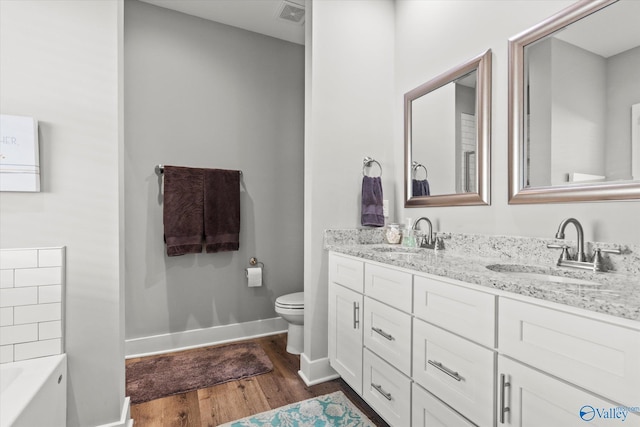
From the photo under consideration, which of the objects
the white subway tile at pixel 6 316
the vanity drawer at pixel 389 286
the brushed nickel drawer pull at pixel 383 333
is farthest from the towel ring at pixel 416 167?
the white subway tile at pixel 6 316

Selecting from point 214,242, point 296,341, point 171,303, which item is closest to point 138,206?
point 214,242

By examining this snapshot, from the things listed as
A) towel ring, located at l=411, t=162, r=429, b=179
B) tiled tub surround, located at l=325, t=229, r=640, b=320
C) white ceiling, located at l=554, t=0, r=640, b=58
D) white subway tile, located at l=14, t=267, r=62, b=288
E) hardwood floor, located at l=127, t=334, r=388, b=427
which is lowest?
hardwood floor, located at l=127, t=334, r=388, b=427

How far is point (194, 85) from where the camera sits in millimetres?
2535

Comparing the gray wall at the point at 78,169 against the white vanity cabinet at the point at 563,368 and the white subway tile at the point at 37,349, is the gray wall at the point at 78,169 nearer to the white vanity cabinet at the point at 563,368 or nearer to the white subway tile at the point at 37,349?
the white subway tile at the point at 37,349

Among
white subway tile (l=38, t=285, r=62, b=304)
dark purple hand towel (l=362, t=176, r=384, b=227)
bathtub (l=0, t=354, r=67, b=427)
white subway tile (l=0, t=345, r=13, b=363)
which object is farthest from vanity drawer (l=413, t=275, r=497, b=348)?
white subway tile (l=0, t=345, r=13, b=363)

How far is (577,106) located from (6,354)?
2.60m

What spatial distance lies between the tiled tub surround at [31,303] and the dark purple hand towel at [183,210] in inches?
38.5

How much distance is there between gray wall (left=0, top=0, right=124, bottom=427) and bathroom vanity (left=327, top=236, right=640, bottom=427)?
4.10 ft

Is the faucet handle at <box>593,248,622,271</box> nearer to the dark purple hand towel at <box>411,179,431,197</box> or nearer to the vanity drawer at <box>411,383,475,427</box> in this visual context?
the vanity drawer at <box>411,383,475,427</box>

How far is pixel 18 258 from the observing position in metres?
1.35

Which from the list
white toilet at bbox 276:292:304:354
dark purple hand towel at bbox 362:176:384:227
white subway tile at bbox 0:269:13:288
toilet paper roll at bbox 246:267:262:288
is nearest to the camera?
white subway tile at bbox 0:269:13:288

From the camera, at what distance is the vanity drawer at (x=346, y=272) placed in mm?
1674

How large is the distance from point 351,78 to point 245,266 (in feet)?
5.76

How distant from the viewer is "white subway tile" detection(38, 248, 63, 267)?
138cm
